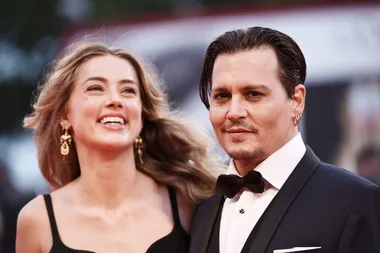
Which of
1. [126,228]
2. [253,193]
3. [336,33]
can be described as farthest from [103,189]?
[336,33]

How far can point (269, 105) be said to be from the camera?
11.9 ft

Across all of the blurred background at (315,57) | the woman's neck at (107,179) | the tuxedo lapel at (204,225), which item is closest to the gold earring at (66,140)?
the woman's neck at (107,179)

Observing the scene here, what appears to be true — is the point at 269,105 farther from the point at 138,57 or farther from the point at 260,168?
the point at 138,57

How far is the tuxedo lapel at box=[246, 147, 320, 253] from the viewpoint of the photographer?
140 inches

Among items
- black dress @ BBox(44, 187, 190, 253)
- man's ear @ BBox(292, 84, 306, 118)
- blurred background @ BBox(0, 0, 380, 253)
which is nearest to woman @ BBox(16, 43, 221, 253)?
black dress @ BBox(44, 187, 190, 253)

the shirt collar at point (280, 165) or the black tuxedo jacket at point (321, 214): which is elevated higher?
the shirt collar at point (280, 165)

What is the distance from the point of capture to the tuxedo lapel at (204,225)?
3.85m

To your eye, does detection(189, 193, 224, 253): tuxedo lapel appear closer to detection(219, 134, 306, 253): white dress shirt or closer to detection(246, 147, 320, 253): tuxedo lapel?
detection(219, 134, 306, 253): white dress shirt

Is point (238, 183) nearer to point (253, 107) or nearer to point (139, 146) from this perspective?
point (253, 107)

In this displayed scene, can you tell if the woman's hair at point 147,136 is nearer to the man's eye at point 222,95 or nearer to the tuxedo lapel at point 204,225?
the tuxedo lapel at point 204,225

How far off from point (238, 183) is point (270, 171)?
160mm

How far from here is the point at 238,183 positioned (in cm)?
378

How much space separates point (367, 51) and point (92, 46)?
13.4ft

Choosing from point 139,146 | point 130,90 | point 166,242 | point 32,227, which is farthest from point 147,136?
point 32,227
